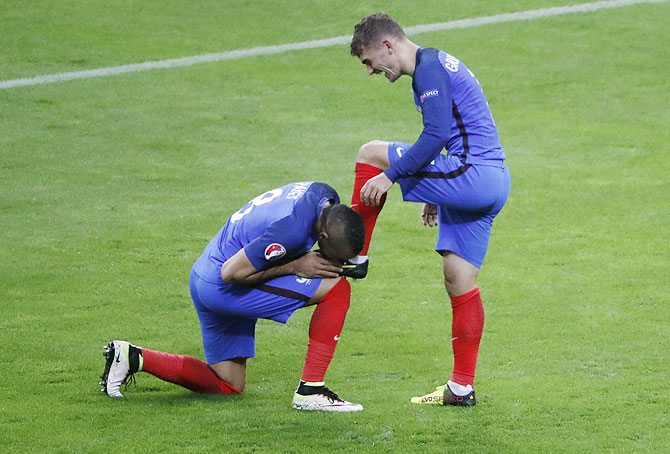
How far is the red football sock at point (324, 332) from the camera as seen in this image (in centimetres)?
515

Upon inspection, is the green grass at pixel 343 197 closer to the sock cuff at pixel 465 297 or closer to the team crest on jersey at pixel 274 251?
the sock cuff at pixel 465 297

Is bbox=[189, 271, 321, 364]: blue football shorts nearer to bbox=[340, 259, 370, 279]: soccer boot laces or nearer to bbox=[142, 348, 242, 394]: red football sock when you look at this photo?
bbox=[340, 259, 370, 279]: soccer boot laces

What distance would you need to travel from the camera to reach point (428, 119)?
494cm

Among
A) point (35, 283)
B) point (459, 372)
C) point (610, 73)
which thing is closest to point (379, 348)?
point (459, 372)

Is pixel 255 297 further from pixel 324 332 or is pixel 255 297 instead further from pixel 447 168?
pixel 447 168

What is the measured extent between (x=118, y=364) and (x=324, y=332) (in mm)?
1136

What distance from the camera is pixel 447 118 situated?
4922 mm

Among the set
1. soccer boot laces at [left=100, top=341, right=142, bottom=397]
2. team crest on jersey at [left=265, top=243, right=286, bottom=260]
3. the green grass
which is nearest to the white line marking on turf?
the green grass

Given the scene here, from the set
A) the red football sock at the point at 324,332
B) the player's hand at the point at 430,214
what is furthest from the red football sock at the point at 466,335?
the red football sock at the point at 324,332

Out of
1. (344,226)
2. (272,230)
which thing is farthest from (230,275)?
(344,226)

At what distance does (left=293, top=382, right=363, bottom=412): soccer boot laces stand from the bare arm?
614 millimetres

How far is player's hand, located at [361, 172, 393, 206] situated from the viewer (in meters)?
4.93

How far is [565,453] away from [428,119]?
1.76m

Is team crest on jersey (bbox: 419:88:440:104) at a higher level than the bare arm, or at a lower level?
higher
